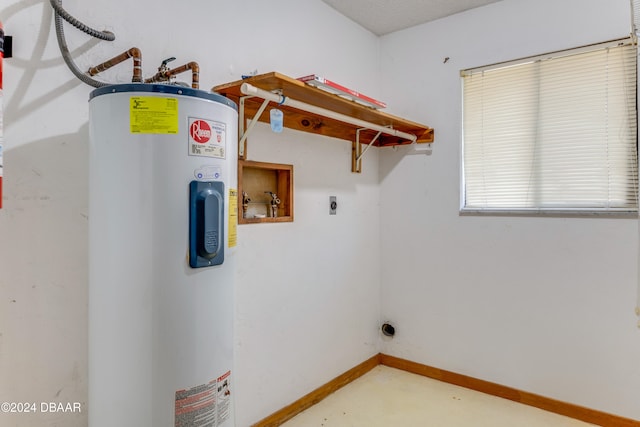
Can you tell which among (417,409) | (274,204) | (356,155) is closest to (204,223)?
(274,204)

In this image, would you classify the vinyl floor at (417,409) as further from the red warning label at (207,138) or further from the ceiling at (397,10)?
the ceiling at (397,10)

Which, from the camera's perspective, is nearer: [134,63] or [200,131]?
[200,131]

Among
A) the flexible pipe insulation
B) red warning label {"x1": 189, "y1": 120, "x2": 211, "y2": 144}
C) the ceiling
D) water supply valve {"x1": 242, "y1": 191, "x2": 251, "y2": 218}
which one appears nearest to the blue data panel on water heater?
red warning label {"x1": 189, "y1": 120, "x2": 211, "y2": 144}

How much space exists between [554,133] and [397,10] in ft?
4.32

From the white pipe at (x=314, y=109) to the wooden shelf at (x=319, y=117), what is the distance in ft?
0.12

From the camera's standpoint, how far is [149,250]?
1.08 metres

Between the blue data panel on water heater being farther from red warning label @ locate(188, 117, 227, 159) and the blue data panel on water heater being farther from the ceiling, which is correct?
the ceiling

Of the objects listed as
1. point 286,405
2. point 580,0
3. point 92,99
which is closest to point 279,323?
point 286,405

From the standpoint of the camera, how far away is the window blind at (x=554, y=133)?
7.09 ft

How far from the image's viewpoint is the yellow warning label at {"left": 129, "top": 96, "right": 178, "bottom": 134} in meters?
1.07

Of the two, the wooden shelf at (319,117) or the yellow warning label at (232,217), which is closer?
the yellow warning label at (232,217)

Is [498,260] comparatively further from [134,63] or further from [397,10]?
[134,63]

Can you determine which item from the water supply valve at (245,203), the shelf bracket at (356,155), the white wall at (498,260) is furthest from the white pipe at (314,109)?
the water supply valve at (245,203)

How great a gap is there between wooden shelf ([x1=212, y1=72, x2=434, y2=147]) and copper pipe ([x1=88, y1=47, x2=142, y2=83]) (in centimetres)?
45
